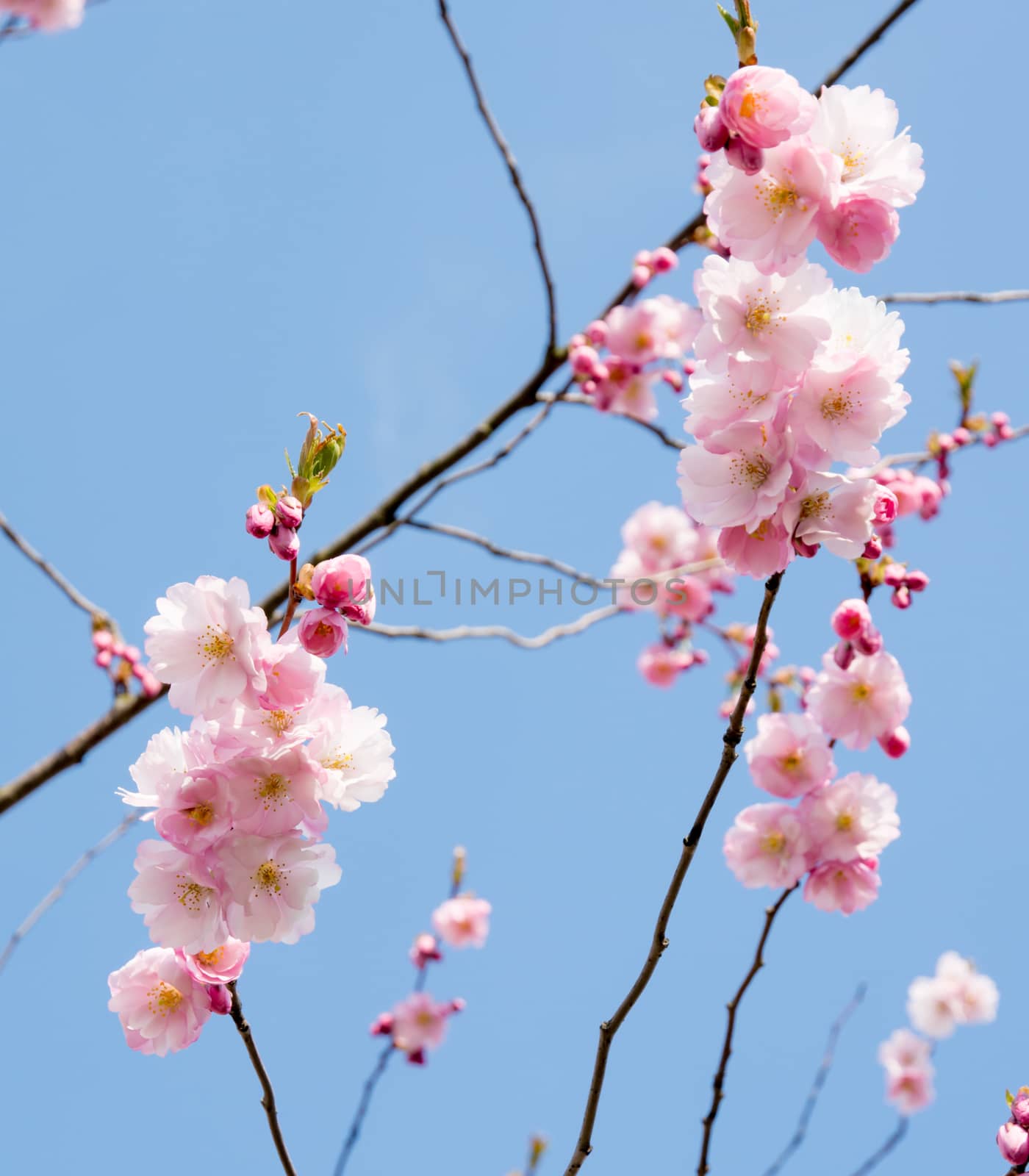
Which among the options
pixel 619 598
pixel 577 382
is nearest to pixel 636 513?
pixel 619 598

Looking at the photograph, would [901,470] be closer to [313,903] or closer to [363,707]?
[363,707]

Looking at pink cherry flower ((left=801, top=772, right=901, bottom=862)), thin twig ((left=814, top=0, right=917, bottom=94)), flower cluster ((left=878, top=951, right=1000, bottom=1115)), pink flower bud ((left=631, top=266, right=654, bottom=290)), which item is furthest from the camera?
flower cluster ((left=878, top=951, right=1000, bottom=1115))

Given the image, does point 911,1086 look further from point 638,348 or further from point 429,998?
point 638,348

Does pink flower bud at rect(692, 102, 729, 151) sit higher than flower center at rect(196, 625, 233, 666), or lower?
higher

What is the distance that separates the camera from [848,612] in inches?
74.1

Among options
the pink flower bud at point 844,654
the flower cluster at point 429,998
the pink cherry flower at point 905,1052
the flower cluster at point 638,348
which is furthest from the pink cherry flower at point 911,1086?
the pink flower bud at point 844,654

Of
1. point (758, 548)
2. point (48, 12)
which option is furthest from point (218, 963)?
point (48, 12)

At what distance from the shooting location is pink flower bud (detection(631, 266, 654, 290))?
3.36 m

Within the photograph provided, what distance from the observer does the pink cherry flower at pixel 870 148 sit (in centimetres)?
132

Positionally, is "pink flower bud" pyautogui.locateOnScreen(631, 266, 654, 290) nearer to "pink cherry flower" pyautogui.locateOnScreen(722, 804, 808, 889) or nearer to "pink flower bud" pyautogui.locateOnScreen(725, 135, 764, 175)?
"pink cherry flower" pyautogui.locateOnScreen(722, 804, 808, 889)

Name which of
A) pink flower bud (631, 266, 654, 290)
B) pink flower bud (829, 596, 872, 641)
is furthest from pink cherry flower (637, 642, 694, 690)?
pink flower bud (829, 596, 872, 641)

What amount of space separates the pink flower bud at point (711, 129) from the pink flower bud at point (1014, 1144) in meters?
1.43

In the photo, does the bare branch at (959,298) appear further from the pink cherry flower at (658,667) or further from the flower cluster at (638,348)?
the pink cherry flower at (658,667)

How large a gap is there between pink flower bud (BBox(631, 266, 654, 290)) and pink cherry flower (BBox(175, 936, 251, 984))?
2.63 meters
